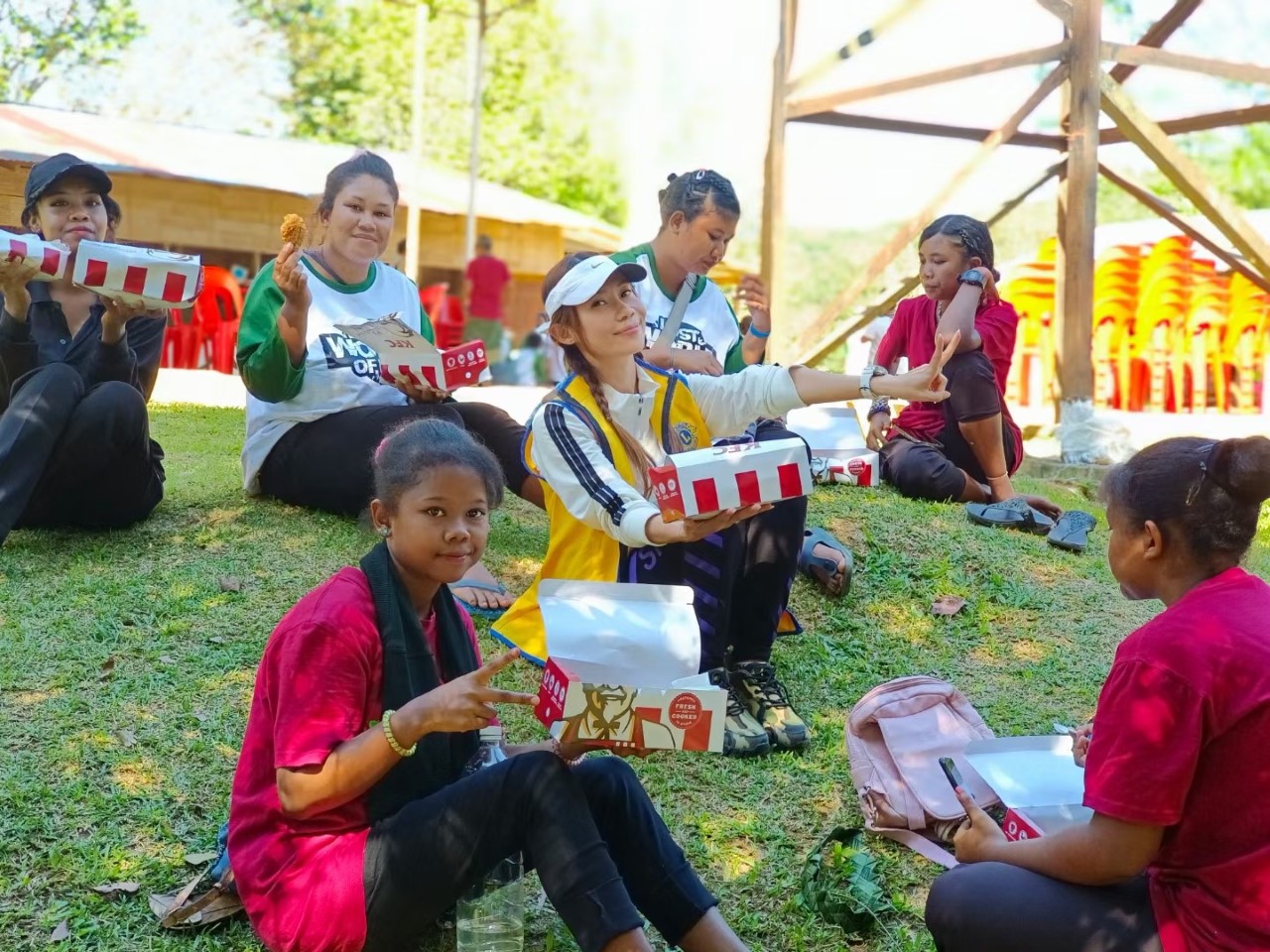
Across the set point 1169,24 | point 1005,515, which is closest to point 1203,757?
point 1005,515

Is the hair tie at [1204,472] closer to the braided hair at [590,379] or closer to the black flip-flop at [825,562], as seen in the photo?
the braided hair at [590,379]

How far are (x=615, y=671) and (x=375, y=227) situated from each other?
9.60 feet

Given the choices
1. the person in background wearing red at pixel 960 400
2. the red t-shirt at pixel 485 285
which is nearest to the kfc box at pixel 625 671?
the person in background wearing red at pixel 960 400

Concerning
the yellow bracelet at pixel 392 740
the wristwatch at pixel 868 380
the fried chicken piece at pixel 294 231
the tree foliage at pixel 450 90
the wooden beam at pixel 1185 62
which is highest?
the tree foliage at pixel 450 90

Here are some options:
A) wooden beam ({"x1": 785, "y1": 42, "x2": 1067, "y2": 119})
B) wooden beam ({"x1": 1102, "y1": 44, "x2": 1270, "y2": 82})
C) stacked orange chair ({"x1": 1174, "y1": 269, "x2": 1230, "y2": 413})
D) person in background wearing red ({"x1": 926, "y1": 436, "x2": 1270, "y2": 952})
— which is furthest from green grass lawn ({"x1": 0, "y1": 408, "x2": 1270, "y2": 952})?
stacked orange chair ({"x1": 1174, "y1": 269, "x2": 1230, "y2": 413})

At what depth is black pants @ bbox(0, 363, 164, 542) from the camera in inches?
181

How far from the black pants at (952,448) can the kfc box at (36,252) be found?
3.62 m

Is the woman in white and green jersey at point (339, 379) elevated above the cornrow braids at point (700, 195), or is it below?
below

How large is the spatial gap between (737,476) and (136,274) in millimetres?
2351

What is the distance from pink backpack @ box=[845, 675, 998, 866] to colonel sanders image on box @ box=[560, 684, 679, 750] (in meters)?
1.12

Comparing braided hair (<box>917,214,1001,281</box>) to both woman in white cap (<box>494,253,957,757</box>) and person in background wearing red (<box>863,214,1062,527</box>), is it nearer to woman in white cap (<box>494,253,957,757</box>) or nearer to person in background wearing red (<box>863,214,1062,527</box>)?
person in background wearing red (<box>863,214,1062,527</box>)

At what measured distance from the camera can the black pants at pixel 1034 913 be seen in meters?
2.30

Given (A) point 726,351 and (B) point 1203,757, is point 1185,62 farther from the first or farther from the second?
(B) point 1203,757

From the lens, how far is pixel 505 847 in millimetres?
2490
